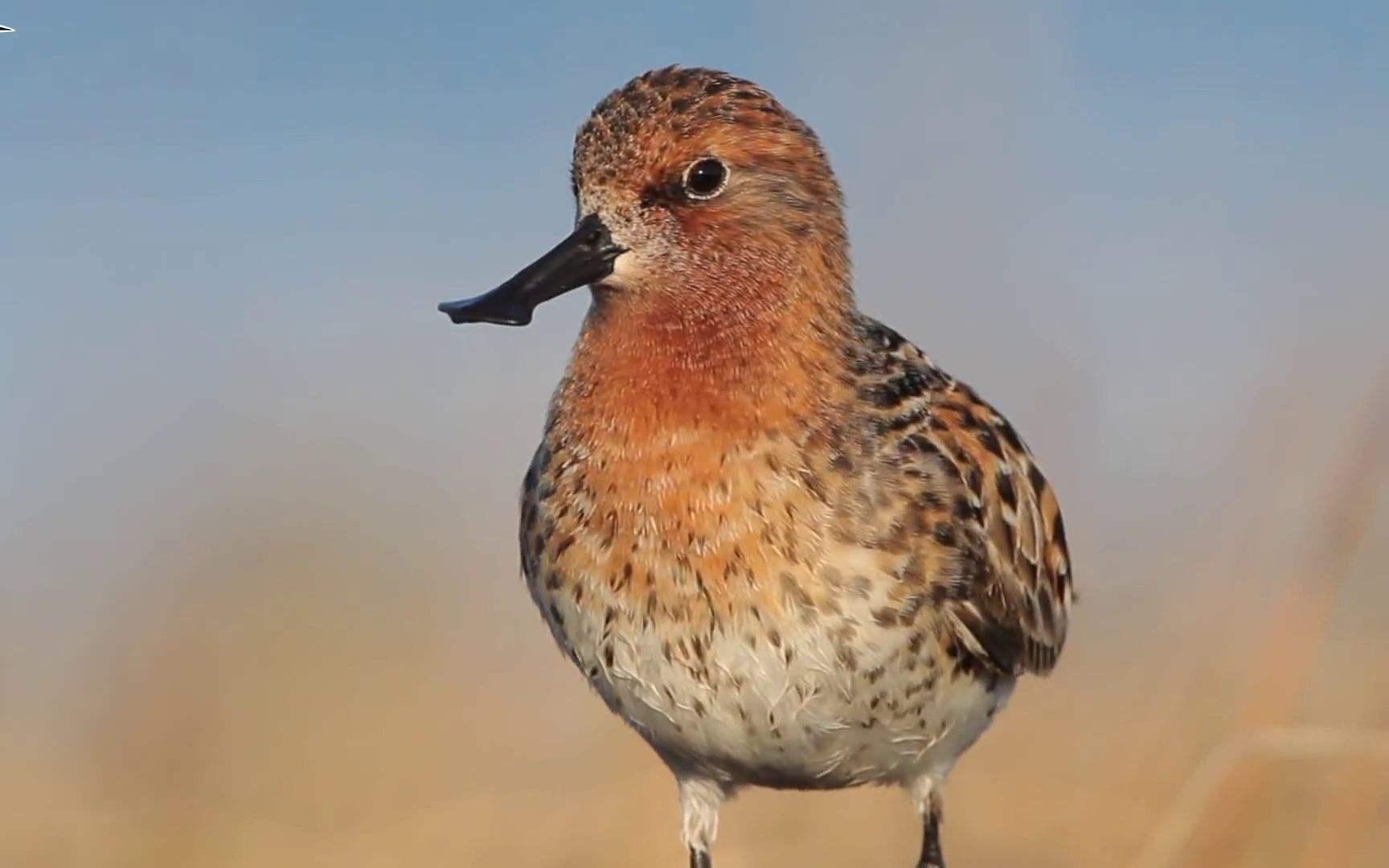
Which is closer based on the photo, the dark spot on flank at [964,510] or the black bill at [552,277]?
the black bill at [552,277]

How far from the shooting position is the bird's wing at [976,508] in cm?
365

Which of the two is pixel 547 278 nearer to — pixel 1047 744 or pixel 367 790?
pixel 1047 744

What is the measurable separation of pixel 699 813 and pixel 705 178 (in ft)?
4.31

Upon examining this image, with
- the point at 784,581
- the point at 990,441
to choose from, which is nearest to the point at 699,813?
the point at 784,581

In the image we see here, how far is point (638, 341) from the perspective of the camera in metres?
3.57

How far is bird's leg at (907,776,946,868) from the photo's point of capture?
13.0 feet

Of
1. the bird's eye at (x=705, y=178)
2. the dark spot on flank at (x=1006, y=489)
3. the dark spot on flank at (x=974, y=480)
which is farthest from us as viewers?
the dark spot on flank at (x=1006, y=489)

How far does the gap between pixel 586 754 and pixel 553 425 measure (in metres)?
2.01

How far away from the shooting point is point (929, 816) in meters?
4.00

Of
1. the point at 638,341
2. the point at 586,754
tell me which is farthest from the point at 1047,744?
the point at 638,341

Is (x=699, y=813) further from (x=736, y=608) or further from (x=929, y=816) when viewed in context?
(x=736, y=608)

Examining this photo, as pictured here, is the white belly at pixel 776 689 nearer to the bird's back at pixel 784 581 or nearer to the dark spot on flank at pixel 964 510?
the bird's back at pixel 784 581

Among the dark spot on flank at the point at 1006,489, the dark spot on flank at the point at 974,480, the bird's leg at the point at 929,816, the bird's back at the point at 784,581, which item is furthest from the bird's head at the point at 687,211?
the bird's leg at the point at 929,816

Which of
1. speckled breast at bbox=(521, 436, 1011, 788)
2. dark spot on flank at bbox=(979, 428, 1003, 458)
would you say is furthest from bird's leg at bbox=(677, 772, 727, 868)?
dark spot on flank at bbox=(979, 428, 1003, 458)
